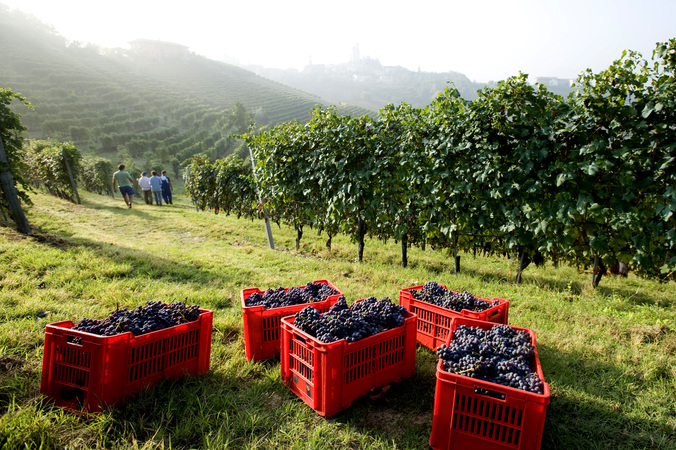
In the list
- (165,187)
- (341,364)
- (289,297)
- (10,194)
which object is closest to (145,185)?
(165,187)

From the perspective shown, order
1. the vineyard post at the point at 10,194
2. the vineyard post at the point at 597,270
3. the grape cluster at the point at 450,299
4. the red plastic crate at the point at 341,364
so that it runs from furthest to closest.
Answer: the vineyard post at the point at 10,194
the vineyard post at the point at 597,270
the grape cluster at the point at 450,299
the red plastic crate at the point at 341,364

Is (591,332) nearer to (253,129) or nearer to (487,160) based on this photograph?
(487,160)

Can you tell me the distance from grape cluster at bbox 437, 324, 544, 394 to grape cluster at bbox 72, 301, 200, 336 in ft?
6.11

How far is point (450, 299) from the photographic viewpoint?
9.94ft

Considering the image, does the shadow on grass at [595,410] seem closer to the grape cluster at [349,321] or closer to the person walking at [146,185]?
the grape cluster at [349,321]

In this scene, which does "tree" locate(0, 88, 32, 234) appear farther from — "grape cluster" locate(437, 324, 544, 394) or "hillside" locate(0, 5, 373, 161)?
"hillside" locate(0, 5, 373, 161)

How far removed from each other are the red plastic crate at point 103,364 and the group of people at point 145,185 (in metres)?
11.5

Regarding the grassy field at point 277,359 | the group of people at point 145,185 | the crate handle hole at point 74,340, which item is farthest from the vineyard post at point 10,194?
the group of people at point 145,185

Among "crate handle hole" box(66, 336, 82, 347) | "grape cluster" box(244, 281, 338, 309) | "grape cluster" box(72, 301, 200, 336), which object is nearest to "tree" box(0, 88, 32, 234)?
"grape cluster" box(72, 301, 200, 336)

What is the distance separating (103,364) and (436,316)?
7.97 feet

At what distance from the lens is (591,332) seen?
10.7 feet

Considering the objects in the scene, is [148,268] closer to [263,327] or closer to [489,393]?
[263,327]

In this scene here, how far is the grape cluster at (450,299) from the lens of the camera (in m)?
2.99

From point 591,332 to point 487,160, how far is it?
2.31 meters
